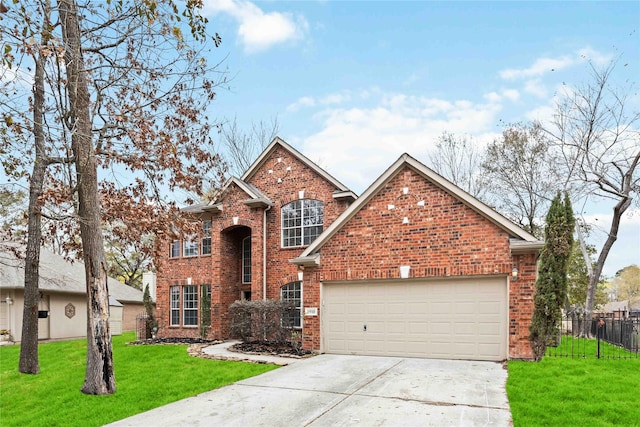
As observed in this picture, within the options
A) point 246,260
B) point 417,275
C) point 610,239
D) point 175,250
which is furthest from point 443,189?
point 610,239

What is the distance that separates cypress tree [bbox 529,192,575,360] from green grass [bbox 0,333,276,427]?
6553 millimetres

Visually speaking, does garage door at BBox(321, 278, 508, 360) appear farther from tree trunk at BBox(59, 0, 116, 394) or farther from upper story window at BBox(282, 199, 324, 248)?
tree trunk at BBox(59, 0, 116, 394)

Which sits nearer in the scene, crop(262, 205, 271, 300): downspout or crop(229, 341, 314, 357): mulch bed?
crop(229, 341, 314, 357): mulch bed

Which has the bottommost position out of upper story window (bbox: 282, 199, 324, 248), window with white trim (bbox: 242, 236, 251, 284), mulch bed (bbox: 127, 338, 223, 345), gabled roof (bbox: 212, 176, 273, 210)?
mulch bed (bbox: 127, 338, 223, 345)

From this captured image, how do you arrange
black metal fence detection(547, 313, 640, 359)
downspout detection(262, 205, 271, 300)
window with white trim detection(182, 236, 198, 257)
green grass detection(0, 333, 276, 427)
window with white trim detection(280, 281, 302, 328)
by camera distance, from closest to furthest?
green grass detection(0, 333, 276, 427) < black metal fence detection(547, 313, 640, 359) < window with white trim detection(280, 281, 302, 328) < downspout detection(262, 205, 271, 300) < window with white trim detection(182, 236, 198, 257)

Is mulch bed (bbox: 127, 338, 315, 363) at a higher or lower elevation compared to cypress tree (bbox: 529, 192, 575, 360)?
lower

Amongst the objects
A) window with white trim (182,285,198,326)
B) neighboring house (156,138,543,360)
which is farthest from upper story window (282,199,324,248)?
window with white trim (182,285,198,326)

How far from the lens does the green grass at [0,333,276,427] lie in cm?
762

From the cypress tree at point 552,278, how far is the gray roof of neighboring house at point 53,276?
685 inches

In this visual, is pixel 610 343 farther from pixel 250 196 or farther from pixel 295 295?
pixel 250 196

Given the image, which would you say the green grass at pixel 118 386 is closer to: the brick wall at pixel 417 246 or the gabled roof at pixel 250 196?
the brick wall at pixel 417 246

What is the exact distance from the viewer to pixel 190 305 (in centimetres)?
1908

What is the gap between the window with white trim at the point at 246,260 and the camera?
1897cm

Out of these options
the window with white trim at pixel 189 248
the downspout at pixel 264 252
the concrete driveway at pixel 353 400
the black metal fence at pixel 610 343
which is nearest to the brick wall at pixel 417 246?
the black metal fence at pixel 610 343
